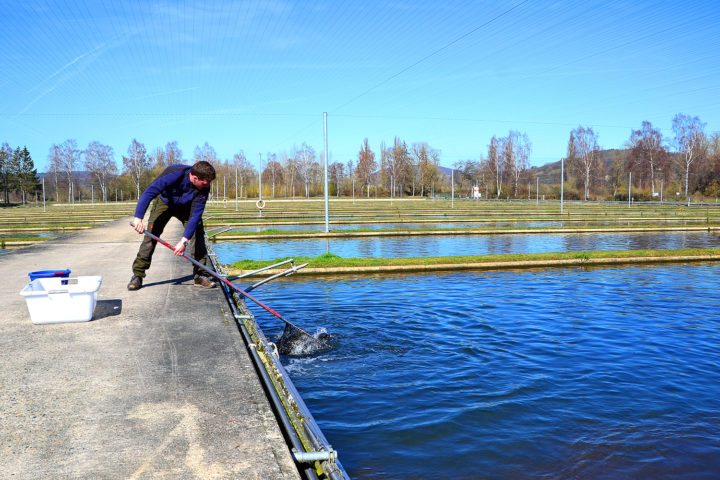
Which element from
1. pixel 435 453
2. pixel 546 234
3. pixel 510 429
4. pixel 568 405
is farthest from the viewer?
pixel 546 234

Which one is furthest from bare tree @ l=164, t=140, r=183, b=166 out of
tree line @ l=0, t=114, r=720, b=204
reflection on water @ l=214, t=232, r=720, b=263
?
reflection on water @ l=214, t=232, r=720, b=263

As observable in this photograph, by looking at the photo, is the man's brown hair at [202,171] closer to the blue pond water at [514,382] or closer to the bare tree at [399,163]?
the blue pond water at [514,382]

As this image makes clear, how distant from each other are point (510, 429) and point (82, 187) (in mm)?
120355

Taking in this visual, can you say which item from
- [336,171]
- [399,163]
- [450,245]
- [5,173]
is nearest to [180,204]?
[450,245]

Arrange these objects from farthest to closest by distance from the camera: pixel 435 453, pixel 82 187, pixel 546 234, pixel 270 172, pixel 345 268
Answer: pixel 270 172 → pixel 82 187 → pixel 546 234 → pixel 345 268 → pixel 435 453

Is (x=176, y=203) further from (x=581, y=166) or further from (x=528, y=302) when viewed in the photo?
(x=581, y=166)

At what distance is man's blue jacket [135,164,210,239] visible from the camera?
7.62 m

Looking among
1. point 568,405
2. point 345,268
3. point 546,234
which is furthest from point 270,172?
point 568,405

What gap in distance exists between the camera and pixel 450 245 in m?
20.5

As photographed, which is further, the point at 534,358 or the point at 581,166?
the point at 581,166

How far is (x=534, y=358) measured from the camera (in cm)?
701

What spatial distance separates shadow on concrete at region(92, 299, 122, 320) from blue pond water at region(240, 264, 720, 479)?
2089 millimetres

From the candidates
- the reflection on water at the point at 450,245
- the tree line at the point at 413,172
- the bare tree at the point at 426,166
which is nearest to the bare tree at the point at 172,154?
the tree line at the point at 413,172

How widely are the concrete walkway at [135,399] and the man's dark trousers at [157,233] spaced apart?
966 mm
